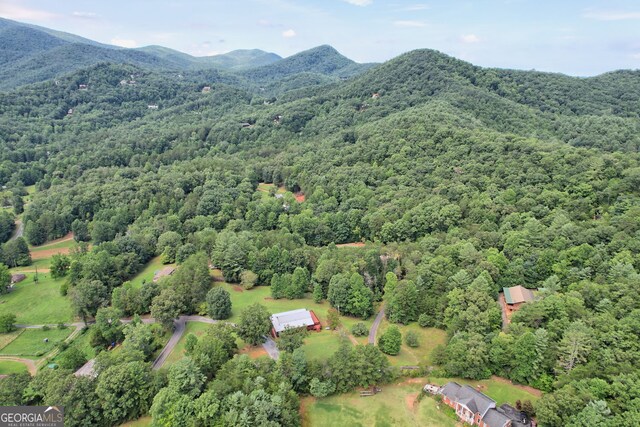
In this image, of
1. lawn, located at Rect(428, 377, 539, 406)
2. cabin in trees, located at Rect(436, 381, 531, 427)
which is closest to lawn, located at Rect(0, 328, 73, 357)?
lawn, located at Rect(428, 377, 539, 406)

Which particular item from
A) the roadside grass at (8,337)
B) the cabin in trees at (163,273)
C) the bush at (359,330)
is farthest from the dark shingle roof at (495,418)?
the roadside grass at (8,337)

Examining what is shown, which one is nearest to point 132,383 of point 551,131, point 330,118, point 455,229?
point 455,229

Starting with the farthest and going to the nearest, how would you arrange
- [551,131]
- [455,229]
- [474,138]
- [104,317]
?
1. [551,131]
2. [474,138]
3. [455,229]
4. [104,317]

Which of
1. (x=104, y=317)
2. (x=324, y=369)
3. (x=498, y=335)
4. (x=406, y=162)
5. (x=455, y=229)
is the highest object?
(x=406, y=162)

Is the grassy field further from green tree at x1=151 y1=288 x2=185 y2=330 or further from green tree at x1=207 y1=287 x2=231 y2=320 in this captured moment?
green tree at x1=207 y1=287 x2=231 y2=320

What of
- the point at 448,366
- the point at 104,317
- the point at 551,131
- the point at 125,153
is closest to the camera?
the point at 448,366

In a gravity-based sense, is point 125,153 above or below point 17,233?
above

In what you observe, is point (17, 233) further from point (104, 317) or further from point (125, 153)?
point (104, 317)

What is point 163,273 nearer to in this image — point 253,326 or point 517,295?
point 253,326
